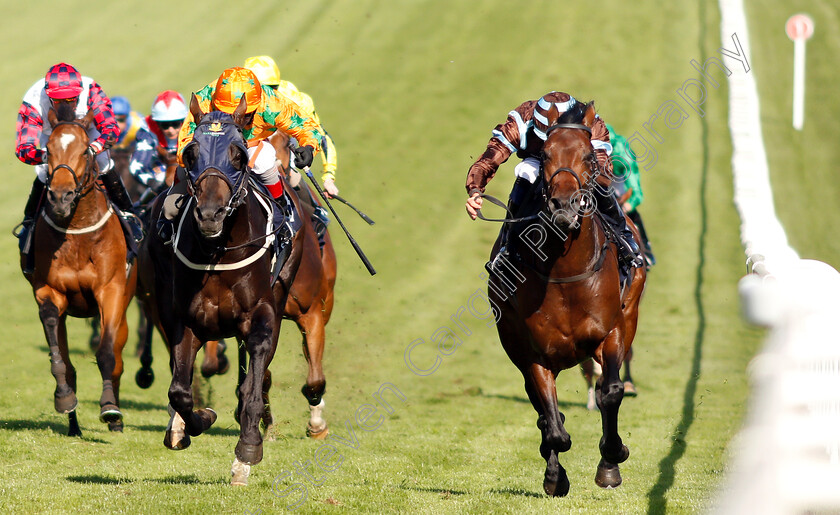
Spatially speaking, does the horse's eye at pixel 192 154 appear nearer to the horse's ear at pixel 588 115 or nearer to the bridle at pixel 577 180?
the bridle at pixel 577 180

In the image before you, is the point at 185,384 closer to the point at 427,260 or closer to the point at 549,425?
the point at 549,425

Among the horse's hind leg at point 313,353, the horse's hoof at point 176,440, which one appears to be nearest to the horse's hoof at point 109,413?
the horse's hoof at point 176,440

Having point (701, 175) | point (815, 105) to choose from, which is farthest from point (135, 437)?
point (815, 105)

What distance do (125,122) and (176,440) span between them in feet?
22.4

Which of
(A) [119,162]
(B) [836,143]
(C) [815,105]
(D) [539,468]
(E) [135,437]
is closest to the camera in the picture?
(D) [539,468]

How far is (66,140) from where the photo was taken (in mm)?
7426

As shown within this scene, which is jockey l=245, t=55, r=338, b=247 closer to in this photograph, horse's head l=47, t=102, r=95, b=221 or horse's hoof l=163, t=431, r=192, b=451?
horse's head l=47, t=102, r=95, b=221

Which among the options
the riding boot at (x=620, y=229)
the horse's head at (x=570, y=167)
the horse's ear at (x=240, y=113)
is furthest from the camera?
the riding boot at (x=620, y=229)

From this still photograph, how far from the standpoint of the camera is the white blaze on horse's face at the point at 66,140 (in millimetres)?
7402

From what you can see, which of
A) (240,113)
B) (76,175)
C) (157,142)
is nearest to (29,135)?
(76,175)

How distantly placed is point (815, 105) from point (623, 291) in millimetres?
17722

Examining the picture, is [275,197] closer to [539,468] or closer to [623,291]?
[623,291]

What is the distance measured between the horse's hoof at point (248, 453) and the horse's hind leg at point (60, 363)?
7.31ft

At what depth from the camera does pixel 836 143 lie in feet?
67.6
